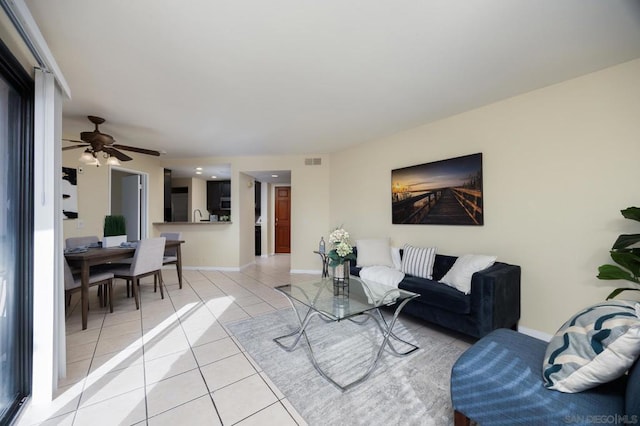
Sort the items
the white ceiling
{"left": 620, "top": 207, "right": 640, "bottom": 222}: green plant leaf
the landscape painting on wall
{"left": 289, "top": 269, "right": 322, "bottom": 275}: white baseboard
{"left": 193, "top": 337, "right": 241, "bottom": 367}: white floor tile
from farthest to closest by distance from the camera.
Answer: {"left": 289, "top": 269, "right": 322, "bottom": 275}: white baseboard
the landscape painting on wall
{"left": 193, "top": 337, "right": 241, "bottom": 367}: white floor tile
{"left": 620, "top": 207, "right": 640, "bottom": 222}: green plant leaf
the white ceiling

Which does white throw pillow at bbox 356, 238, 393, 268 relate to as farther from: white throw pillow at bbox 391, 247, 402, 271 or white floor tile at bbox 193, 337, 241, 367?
white floor tile at bbox 193, 337, 241, 367

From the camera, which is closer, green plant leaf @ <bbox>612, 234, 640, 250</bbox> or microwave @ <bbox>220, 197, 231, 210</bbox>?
green plant leaf @ <bbox>612, 234, 640, 250</bbox>

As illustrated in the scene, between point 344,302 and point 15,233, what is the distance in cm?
222

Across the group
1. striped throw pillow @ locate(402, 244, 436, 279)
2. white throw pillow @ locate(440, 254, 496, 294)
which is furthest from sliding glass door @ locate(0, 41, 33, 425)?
striped throw pillow @ locate(402, 244, 436, 279)

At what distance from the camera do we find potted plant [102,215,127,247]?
128 inches

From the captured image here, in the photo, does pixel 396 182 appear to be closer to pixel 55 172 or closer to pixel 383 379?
pixel 383 379

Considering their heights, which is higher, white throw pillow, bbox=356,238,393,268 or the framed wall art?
the framed wall art

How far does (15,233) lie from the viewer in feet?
4.96

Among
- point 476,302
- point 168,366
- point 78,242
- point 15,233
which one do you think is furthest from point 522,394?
point 78,242

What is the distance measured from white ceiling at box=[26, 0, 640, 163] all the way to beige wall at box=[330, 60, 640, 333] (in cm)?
22

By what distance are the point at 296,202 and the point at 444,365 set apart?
385cm

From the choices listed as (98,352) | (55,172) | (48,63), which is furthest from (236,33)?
(98,352)

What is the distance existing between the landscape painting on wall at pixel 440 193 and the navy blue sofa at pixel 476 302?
728 mm

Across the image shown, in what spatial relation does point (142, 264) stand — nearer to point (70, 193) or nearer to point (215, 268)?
point (70, 193)
